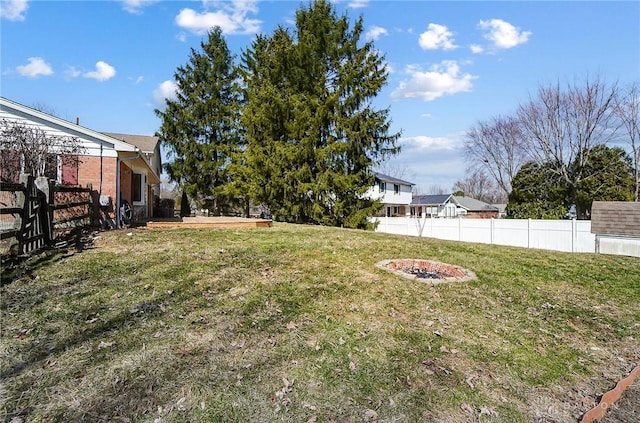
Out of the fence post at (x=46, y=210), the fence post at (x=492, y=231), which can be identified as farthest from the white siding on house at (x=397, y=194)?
the fence post at (x=46, y=210)

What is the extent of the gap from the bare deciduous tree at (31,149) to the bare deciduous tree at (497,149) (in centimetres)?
2920

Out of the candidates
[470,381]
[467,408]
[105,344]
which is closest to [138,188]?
[105,344]

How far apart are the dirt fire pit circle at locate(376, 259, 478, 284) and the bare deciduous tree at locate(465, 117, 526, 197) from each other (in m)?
26.0

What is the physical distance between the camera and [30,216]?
6324mm

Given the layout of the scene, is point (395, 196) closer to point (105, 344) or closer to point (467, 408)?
point (467, 408)

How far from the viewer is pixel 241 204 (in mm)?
24469

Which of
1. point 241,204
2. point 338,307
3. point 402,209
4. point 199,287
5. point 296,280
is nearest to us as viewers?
point 338,307

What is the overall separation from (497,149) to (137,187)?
2899 cm

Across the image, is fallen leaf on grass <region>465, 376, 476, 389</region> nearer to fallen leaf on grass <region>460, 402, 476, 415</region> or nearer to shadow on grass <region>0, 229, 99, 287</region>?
fallen leaf on grass <region>460, 402, 476, 415</region>

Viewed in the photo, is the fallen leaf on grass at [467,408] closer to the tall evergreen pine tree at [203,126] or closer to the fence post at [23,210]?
the fence post at [23,210]

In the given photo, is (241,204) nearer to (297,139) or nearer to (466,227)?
(297,139)

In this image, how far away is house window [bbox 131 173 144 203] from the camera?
14.9 metres

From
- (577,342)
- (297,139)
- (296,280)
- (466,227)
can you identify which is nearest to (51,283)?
(296,280)

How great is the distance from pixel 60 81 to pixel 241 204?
1161 centimetres
